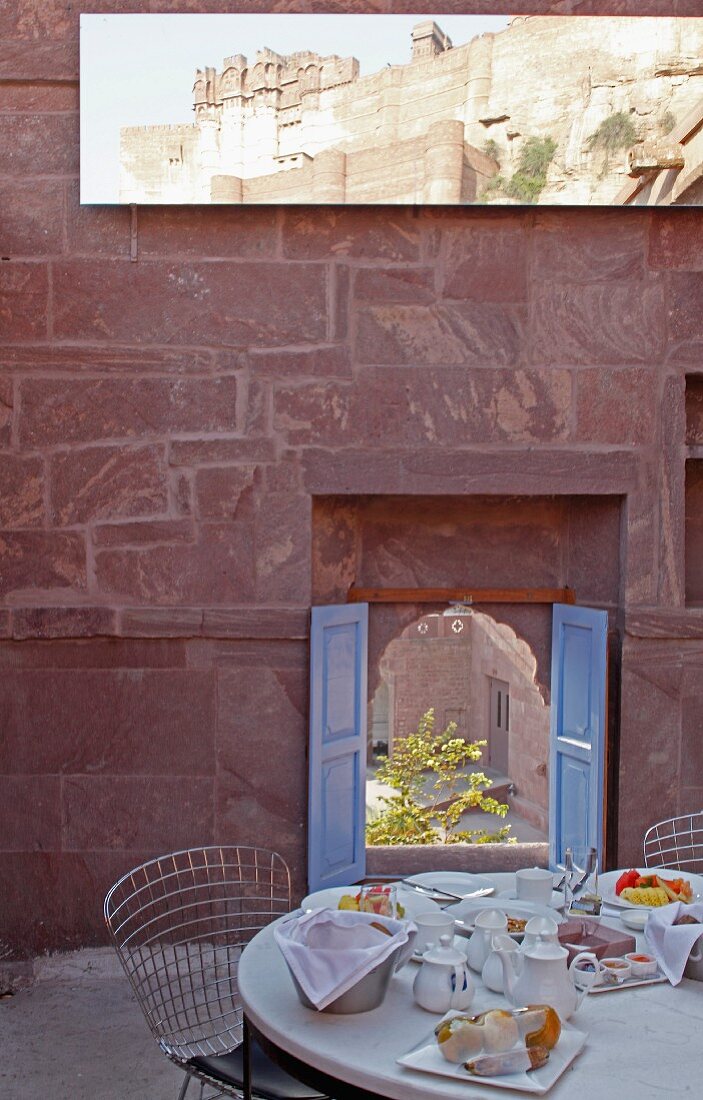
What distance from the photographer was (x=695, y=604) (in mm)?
4875

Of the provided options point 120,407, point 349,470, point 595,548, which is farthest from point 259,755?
point 595,548

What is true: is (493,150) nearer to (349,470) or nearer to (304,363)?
(304,363)

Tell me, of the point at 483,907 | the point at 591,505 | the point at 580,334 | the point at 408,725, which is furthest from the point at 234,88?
the point at 408,725

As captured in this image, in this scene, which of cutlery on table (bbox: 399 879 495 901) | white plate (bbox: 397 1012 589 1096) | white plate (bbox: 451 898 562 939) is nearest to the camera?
white plate (bbox: 397 1012 589 1096)

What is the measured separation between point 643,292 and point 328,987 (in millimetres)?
3358

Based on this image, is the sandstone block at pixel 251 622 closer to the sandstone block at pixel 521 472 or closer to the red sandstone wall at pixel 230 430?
the red sandstone wall at pixel 230 430

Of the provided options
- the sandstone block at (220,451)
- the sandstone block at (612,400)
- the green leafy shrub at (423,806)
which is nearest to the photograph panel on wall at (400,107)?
the sandstone block at (612,400)

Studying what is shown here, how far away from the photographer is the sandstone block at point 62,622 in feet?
14.7

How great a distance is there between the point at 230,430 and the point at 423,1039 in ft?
9.60

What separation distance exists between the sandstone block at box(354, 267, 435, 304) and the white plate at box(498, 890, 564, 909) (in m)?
2.58

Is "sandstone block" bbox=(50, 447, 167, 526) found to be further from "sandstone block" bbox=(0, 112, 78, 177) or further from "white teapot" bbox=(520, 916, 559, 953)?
"white teapot" bbox=(520, 916, 559, 953)

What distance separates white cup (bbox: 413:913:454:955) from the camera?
2404 millimetres

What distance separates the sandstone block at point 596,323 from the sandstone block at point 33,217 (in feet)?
6.62

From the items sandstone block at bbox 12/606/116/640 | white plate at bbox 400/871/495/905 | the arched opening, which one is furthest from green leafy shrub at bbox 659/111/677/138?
the arched opening
